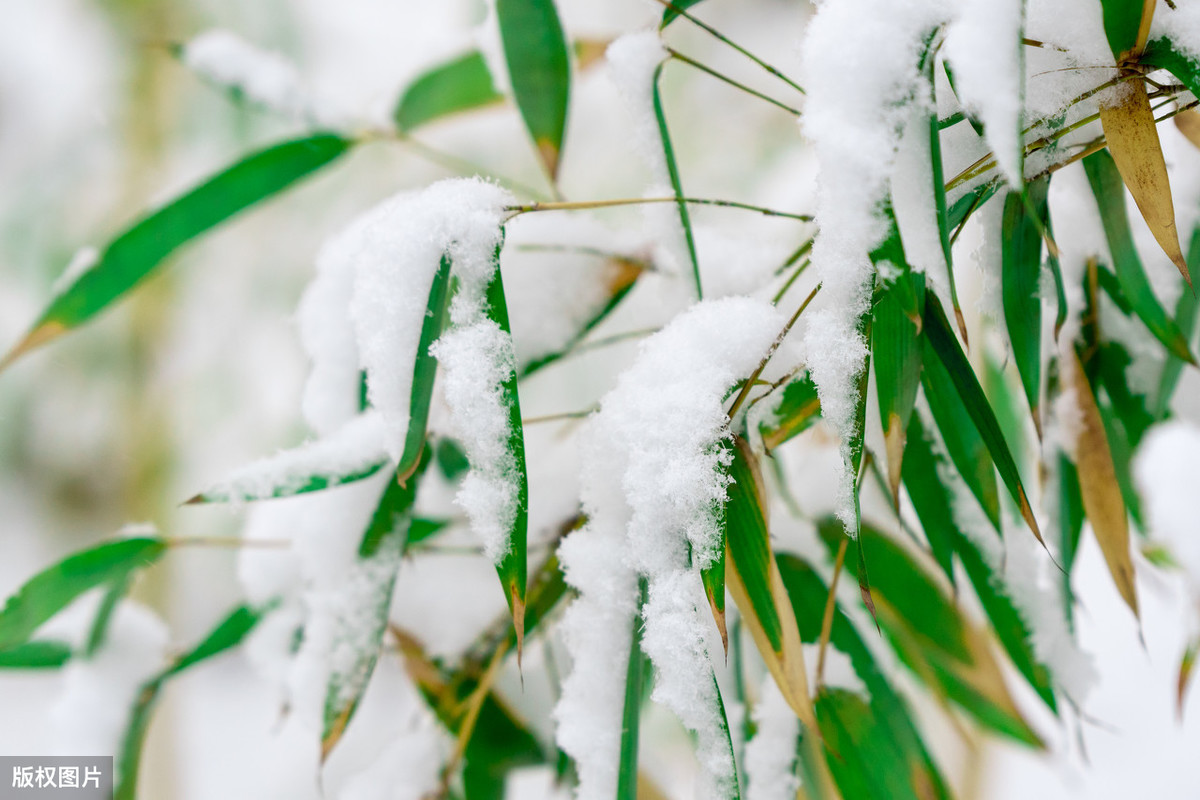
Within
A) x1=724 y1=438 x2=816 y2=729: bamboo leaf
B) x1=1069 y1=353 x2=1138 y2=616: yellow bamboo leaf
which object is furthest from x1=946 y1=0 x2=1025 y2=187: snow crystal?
x1=1069 y1=353 x2=1138 y2=616: yellow bamboo leaf

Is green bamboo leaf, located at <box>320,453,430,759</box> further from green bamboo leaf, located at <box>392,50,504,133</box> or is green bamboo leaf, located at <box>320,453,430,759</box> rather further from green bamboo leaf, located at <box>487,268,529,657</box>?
green bamboo leaf, located at <box>392,50,504,133</box>

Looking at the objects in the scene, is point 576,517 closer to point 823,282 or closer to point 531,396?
point 823,282

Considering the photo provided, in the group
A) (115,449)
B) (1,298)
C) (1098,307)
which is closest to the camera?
(1098,307)

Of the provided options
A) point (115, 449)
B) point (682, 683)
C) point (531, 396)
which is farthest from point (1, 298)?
point (682, 683)

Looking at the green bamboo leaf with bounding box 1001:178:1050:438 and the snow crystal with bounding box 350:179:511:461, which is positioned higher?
the snow crystal with bounding box 350:179:511:461

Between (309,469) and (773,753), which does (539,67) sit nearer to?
(309,469)
